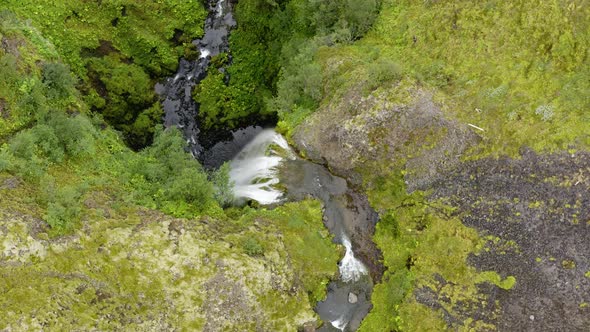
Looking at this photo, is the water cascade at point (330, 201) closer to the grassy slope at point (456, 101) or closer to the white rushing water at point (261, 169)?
the white rushing water at point (261, 169)

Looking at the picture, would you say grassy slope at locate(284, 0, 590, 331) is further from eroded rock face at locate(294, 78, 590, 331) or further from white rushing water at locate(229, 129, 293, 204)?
white rushing water at locate(229, 129, 293, 204)

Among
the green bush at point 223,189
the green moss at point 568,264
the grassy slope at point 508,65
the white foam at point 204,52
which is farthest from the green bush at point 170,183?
the green moss at point 568,264

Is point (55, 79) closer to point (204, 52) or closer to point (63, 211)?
point (63, 211)

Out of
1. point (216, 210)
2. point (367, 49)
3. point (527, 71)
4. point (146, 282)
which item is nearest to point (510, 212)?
point (527, 71)

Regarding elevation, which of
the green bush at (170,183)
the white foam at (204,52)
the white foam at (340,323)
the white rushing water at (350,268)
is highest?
the white foam at (204,52)

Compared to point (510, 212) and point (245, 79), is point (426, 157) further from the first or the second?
point (245, 79)

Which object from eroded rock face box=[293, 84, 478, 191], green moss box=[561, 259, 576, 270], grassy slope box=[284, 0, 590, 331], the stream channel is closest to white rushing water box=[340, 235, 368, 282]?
the stream channel

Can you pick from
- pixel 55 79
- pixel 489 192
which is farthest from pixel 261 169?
pixel 489 192

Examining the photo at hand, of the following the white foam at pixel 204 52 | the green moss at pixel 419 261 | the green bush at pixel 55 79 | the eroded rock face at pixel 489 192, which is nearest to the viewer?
the eroded rock face at pixel 489 192
